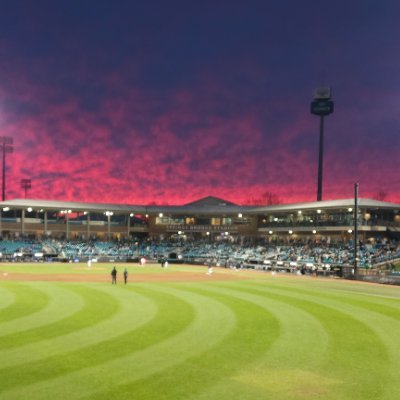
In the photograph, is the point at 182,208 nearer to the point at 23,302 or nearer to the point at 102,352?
the point at 23,302

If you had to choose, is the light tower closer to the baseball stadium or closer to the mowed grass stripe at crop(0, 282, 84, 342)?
the baseball stadium

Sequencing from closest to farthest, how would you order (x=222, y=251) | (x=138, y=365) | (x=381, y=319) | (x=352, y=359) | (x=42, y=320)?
(x=138, y=365)
(x=352, y=359)
(x=42, y=320)
(x=381, y=319)
(x=222, y=251)

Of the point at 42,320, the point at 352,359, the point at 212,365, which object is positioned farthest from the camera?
the point at 42,320

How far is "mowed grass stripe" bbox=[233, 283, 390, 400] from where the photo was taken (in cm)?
1229

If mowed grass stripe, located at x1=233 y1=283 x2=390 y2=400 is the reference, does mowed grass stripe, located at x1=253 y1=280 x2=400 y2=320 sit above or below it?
below

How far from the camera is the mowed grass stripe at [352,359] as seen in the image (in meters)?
12.3

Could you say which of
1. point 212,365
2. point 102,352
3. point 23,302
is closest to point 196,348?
point 212,365

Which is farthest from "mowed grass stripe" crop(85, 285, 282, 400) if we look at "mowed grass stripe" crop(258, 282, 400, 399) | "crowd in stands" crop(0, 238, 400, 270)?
"crowd in stands" crop(0, 238, 400, 270)

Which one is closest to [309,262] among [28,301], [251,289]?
[251,289]

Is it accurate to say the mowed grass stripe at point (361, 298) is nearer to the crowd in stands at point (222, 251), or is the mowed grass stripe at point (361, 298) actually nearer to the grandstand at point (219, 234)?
the grandstand at point (219, 234)

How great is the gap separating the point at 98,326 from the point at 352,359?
33.0 feet

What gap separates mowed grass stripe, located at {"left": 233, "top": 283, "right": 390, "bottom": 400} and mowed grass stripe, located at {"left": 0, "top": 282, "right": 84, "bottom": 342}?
947 cm

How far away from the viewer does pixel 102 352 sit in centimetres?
1562

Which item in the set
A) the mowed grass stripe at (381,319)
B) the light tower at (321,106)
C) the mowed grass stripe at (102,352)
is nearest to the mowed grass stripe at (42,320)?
the mowed grass stripe at (102,352)
